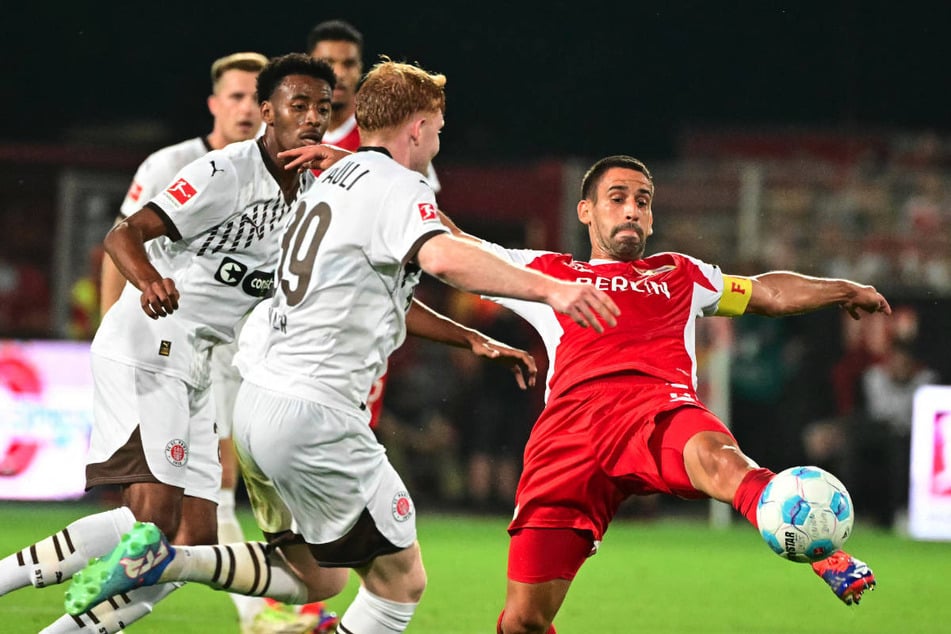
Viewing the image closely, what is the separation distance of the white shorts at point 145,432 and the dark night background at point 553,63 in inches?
645

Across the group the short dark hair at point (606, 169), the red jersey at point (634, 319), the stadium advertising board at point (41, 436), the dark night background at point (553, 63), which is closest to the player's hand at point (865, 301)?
the red jersey at point (634, 319)

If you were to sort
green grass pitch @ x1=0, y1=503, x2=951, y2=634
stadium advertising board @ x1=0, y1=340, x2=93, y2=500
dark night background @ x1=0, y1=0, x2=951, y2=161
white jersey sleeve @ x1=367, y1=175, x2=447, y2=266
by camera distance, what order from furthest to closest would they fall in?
dark night background @ x1=0, y1=0, x2=951, y2=161 < stadium advertising board @ x1=0, y1=340, x2=93, y2=500 < green grass pitch @ x1=0, y1=503, x2=951, y2=634 < white jersey sleeve @ x1=367, y1=175, x2=447, y2=266

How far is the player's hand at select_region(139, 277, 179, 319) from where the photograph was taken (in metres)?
Answer: 4.76

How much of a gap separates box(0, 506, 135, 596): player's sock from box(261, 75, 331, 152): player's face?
58.6 inches

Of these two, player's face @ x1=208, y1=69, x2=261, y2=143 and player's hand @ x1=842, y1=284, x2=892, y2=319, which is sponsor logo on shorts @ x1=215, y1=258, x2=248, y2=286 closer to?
player's face @ x1=208, y1=69, x2=261, y2=143

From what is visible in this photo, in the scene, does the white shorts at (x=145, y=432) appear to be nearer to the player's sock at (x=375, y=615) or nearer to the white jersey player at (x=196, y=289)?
the white jersey player at (x=196, y=289)

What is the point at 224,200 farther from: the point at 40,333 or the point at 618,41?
the point at 618,41

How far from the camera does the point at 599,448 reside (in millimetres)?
5488

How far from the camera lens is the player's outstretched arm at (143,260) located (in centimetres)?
478

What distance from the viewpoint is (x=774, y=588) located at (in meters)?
9.09

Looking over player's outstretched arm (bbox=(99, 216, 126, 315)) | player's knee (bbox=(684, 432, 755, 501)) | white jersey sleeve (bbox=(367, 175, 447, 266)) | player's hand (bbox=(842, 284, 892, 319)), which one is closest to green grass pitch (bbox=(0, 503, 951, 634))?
player's outstretched arm (bbox=(99, 216, 126, 315))

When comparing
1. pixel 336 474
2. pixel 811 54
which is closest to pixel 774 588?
pixel 336 474

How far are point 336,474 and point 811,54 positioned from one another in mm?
24512

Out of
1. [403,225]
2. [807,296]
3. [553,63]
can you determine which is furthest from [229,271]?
[553,63]
